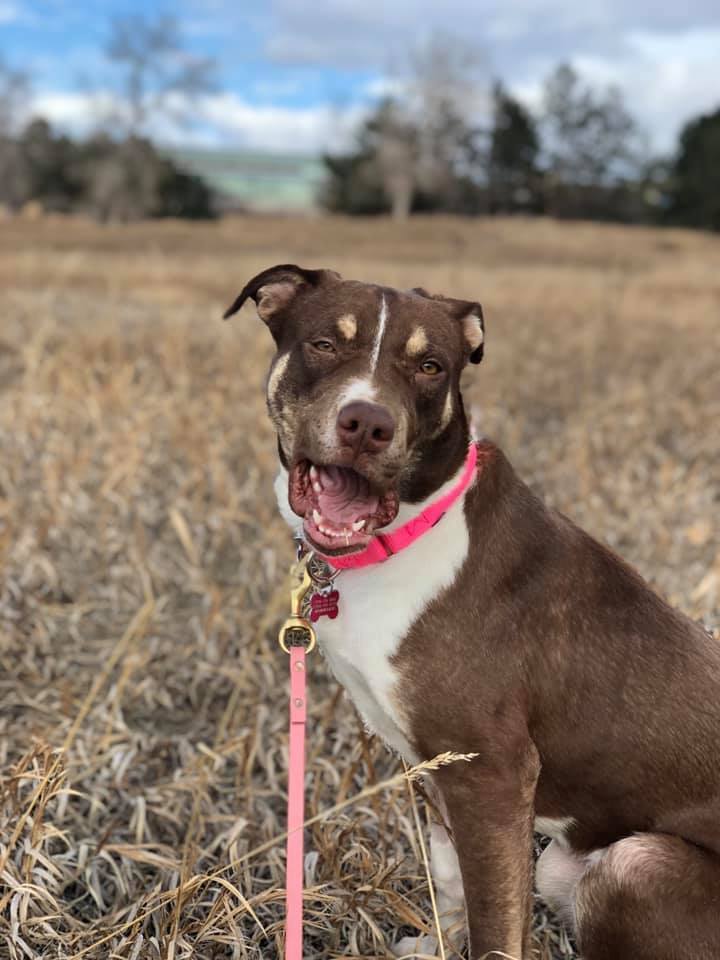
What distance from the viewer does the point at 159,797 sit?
365 cm

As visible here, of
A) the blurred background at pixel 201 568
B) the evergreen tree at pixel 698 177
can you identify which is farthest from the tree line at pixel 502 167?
the blurred background at pixel 201 568

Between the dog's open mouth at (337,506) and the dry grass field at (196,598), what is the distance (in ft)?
2.56

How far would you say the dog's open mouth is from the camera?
95.7 inches

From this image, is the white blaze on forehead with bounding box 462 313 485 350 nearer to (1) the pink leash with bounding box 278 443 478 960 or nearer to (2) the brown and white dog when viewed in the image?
(2) the brown and white dog

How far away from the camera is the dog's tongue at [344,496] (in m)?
2.46

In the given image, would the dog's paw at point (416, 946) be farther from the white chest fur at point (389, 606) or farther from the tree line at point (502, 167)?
the tree line at point (502, 167)

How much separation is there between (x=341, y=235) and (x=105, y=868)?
108 ft

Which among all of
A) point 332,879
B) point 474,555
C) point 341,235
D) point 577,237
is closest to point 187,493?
point 332,879

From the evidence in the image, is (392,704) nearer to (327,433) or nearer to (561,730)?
(561,730)

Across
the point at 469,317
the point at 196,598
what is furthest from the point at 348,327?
the point at 196,598

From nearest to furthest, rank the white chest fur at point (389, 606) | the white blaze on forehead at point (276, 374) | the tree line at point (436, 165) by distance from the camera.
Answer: the white chest fur at point (389, 606), the white blaze on forehead at point (276, 374), the tree line at point (436, 165)

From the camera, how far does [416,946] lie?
9.78 feet

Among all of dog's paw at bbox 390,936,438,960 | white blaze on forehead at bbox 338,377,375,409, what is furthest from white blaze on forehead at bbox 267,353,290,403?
dog's paw at bbox 390,936,438,960

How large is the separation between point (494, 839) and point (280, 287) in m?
1.62
